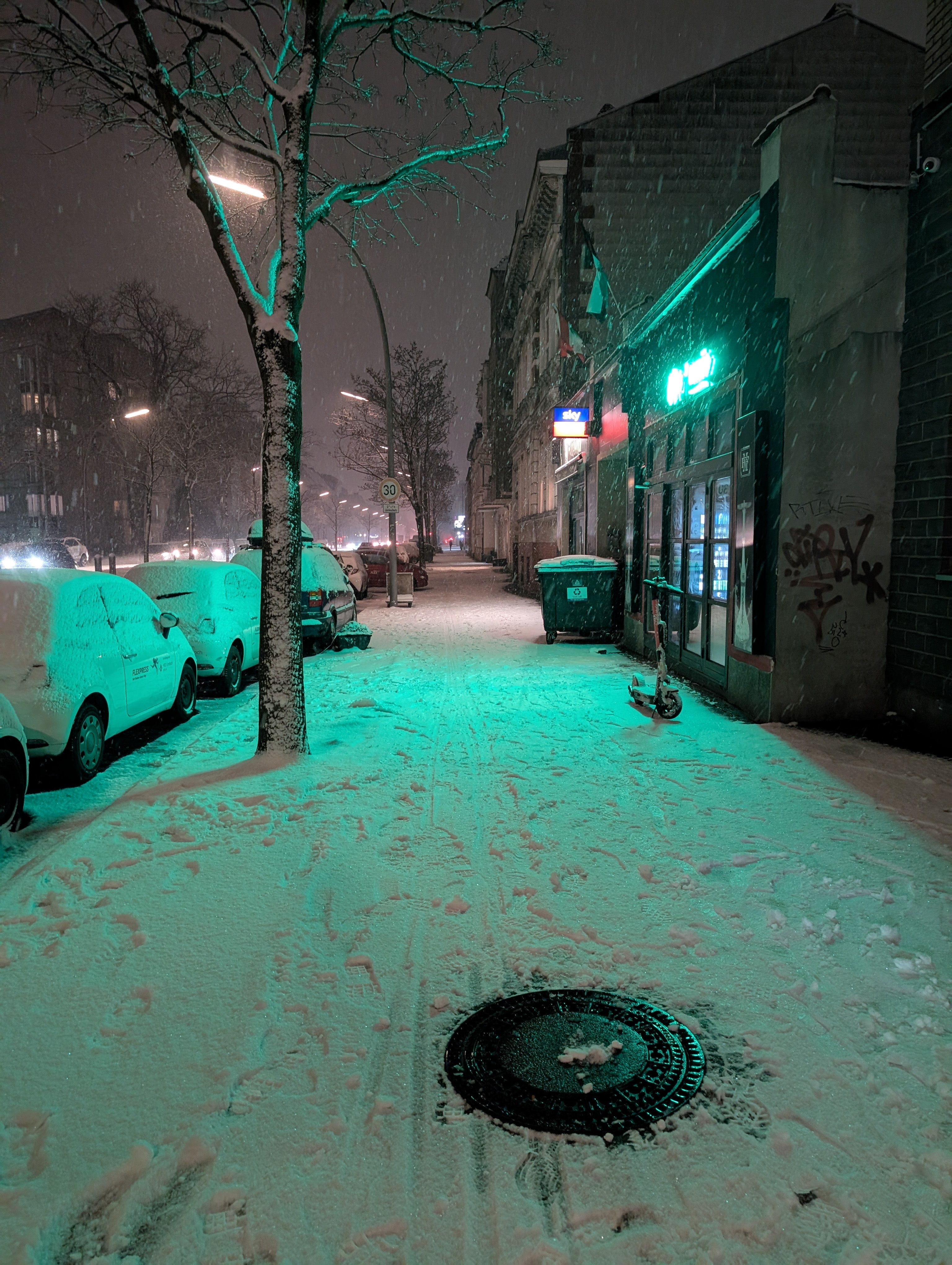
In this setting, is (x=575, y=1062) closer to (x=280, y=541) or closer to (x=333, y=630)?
(x=280, y=541)

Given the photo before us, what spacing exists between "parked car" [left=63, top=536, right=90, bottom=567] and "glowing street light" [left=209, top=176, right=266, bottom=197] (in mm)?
36021

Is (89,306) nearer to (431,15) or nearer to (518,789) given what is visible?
(431,15)

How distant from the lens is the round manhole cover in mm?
2705

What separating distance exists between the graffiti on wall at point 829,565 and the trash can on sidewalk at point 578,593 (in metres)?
6.96

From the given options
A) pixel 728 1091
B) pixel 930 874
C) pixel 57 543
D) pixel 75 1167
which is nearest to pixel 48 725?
pixel 75 1167

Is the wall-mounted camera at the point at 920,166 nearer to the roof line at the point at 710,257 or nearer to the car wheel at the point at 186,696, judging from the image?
the roof line at the point at 710,257

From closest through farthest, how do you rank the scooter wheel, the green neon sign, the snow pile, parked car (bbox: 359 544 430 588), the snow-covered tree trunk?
the snow pile
the snow-covered tree trunk
the scooter wheel
the green neon sign
parked car (bbox: 359 544 430 588)

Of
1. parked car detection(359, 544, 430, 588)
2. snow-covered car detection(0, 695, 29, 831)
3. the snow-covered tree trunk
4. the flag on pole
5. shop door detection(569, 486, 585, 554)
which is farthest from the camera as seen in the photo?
parked car detection(359, 544, 430, 588)

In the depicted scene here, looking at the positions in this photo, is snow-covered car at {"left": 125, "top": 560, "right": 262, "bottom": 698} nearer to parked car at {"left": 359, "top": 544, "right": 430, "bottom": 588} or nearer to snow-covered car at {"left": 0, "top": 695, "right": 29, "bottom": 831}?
snow-covered car at {"left": 0, "top": 695, "right": 29, "bottom": 831}

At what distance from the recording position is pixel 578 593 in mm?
14742

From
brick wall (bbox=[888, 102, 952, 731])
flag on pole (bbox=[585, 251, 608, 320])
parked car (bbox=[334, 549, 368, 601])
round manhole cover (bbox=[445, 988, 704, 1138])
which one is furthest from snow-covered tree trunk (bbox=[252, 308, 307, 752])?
parked car (bbox=[334, 549, 368, 601])

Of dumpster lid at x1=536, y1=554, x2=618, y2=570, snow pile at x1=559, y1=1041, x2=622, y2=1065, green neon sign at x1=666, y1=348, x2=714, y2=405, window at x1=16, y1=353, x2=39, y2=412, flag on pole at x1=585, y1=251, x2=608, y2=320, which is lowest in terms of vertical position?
snow pile at x1=559, y1=1041, x2=622, y2=1065

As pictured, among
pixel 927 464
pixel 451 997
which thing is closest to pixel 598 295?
pixel 927 464

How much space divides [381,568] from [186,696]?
2299 cm
